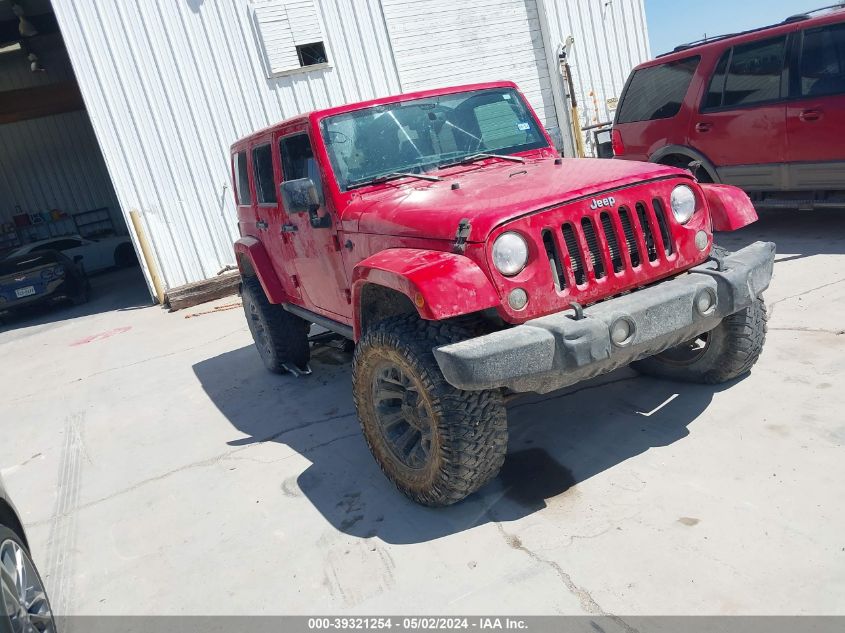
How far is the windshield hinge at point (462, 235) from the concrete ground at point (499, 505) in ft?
4.05

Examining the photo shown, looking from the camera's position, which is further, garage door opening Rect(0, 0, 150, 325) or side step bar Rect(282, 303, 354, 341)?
garage door opening Rect(0, 0, 150, 325)

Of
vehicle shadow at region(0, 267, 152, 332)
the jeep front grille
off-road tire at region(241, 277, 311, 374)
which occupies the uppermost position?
the jeep front grille

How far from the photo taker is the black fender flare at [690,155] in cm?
700

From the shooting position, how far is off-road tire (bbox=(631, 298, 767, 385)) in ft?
11.7

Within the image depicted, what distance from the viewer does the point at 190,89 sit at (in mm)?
9984

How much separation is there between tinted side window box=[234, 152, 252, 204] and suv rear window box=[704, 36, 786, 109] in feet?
15.5

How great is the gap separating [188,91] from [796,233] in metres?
8.32

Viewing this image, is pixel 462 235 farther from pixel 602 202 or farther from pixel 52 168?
pixel 52 168

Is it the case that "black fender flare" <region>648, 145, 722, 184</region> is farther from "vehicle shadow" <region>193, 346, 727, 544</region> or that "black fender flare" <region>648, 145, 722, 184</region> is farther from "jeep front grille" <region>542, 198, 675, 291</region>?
"jeep front grille" <region>542, 198, 675, 291</region>

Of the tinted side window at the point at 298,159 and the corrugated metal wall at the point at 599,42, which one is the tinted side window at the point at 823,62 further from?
the corrugated metal wall at the point at 599,42

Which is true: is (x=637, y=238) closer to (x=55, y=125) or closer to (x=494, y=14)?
(x=494, y=14)

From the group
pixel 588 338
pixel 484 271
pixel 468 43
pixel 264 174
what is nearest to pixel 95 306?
pixel 468 43

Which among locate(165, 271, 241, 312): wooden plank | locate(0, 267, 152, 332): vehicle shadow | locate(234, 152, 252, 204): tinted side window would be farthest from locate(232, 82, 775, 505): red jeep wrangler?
locate(0, 267, 152, 332): vehicle shadow

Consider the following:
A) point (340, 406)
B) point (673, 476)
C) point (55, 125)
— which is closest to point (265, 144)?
point (340, 406)
